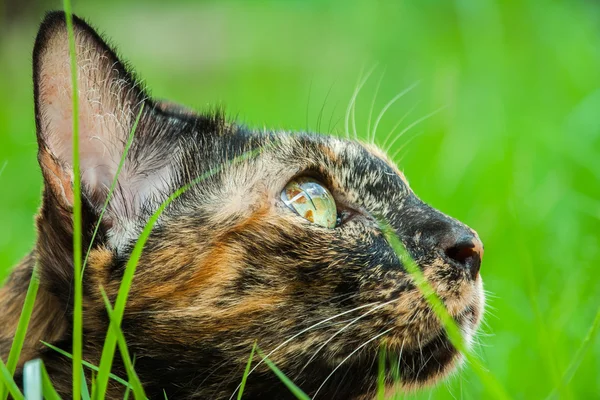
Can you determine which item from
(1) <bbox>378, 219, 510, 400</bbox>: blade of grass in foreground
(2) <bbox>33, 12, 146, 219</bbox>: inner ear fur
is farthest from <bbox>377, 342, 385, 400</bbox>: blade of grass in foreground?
(2) <bbox>33, 12, 146, 219</bbox>: inner ear fur

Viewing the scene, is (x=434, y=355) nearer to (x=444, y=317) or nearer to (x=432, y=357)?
(x=432, y=357)

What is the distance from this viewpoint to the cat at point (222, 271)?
204 centimetres

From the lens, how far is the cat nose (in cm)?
216

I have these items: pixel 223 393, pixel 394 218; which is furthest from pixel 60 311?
pixel 394 218

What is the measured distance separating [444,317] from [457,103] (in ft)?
13.6

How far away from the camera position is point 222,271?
6.77 ft

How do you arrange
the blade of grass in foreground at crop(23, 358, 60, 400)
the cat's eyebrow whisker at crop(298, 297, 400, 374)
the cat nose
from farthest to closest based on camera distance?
the cat nose, the cat's eyebrow whisker at crop(298, 297, 400, 374), the blade of grass in foreground at crop(23, 358, 60, 400)

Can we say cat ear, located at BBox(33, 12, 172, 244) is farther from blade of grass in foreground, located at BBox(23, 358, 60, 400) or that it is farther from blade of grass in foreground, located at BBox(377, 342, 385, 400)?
blade of grass in foreground, located at BBox(377, 342, 385, 400)

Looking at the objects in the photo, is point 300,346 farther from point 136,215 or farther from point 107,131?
point 107,131

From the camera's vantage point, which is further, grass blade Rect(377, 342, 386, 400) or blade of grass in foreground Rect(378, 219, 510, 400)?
grass blade Rect(377, 342, 386, 400)

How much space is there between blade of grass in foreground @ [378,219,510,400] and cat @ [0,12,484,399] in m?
0.04

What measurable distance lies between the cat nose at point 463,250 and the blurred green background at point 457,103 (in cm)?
13

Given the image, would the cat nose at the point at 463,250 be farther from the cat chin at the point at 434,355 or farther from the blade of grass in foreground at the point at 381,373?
the blade of grass in foreground at the point at 381,373

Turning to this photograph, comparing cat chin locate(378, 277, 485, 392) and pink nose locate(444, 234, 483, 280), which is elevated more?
pink nose locate(444, 234, 483, 280)
